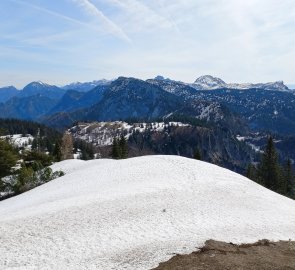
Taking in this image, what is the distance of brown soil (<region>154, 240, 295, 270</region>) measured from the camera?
20.5 metres

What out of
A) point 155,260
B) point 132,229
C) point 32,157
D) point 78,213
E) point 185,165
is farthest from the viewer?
point 32,157

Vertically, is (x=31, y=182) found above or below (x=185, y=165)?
below

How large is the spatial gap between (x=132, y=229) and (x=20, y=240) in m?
7.75

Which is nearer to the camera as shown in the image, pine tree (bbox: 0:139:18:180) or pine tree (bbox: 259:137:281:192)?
pine tree (bbox: 0:139:18:180)

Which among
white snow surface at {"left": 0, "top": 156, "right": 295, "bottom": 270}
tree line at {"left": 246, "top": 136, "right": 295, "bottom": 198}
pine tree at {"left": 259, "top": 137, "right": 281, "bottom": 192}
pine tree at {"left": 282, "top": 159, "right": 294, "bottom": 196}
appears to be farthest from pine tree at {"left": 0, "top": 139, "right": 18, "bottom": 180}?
pine tree at {"left": 282, "top": 159, "right": 294, "bottom": 196}

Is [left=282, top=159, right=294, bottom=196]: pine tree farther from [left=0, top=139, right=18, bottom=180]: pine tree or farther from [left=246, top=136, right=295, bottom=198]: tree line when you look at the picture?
[left=0, top=139, right=18, bottom=180]: pine tree

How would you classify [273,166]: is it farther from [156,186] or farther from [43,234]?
[43,234]

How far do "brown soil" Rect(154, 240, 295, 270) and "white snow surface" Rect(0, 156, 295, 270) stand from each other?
106 centimetres

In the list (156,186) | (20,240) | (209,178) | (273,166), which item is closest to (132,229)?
(20,240)

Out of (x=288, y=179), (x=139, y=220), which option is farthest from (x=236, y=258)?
(x=288, y=179)

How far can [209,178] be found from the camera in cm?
4138

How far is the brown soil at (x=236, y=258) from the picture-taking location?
20.5 m

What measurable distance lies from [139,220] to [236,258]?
9.28m

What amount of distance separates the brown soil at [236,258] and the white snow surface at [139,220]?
3.48 feet
